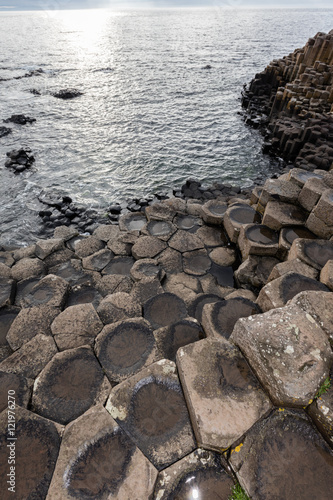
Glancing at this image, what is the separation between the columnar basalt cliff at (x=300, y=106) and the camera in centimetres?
1351

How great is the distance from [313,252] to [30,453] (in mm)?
5364

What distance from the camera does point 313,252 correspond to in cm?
495

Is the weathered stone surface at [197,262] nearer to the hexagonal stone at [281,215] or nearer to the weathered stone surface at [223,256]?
the weathered stone surface at [223,256]

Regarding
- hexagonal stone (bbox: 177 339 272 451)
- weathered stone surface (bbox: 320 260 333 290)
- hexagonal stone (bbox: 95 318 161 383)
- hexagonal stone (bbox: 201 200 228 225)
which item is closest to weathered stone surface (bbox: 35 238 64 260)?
hexagonal stone (bbox: 95 318 161 383)

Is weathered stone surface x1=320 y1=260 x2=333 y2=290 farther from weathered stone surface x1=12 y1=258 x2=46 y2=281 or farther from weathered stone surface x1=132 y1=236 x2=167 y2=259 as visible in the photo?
weathered stone surface x1=12 y1=258 x2=46 y2=281

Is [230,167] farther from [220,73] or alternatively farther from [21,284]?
[220,73]

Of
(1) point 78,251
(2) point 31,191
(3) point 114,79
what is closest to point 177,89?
(3) point 114,79

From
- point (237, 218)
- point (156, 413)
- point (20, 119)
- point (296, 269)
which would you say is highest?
point (296, 269)

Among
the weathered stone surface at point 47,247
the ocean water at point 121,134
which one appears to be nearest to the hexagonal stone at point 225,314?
the weathered stone surface at point 47,247

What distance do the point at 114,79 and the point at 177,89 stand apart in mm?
8627

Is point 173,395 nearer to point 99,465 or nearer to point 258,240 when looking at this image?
point 99,465

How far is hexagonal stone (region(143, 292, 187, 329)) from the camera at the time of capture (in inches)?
174

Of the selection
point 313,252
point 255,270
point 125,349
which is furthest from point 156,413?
point 313,252

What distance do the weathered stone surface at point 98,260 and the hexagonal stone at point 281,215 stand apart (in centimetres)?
427
